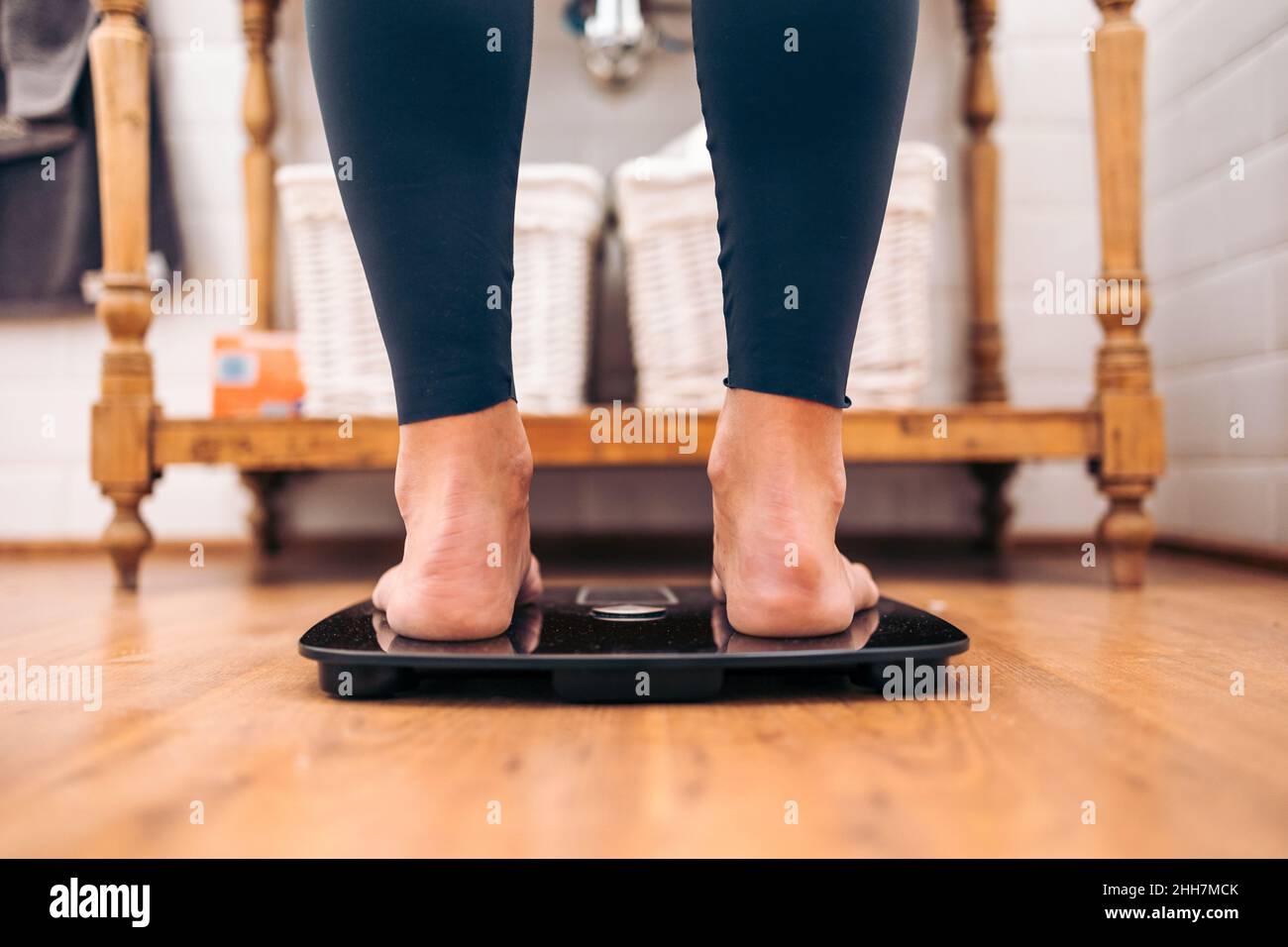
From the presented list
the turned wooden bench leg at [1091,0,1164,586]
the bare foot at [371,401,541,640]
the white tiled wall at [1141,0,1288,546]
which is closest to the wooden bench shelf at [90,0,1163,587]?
the turned wooden bench leg at [1091,0,1164,586]

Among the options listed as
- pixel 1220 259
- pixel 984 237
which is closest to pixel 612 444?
pixel 984 237

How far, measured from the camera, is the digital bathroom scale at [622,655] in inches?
21.2

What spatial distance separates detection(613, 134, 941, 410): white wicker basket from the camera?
1.11 m

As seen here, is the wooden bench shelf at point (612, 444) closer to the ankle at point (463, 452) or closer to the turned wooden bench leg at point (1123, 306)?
the turned wooden bench leg at point (1123, 306)

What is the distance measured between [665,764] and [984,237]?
50.7 inches

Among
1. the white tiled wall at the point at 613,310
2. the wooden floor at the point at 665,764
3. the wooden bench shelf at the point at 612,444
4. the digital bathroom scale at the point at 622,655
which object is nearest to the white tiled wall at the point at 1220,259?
the white tiled wall at the point at 613,310

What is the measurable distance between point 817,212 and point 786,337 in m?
0.08

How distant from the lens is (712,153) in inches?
22.3

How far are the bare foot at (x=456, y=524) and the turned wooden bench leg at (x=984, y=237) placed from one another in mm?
1104

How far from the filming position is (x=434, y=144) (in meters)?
0.54

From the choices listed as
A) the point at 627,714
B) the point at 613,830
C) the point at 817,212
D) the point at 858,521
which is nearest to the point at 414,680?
the point at 627,714

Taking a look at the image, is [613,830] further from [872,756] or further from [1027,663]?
[1027,663]

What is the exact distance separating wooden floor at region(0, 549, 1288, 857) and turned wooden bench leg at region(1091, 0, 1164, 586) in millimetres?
310

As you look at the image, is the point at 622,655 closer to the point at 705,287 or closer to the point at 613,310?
the point at 705,287
